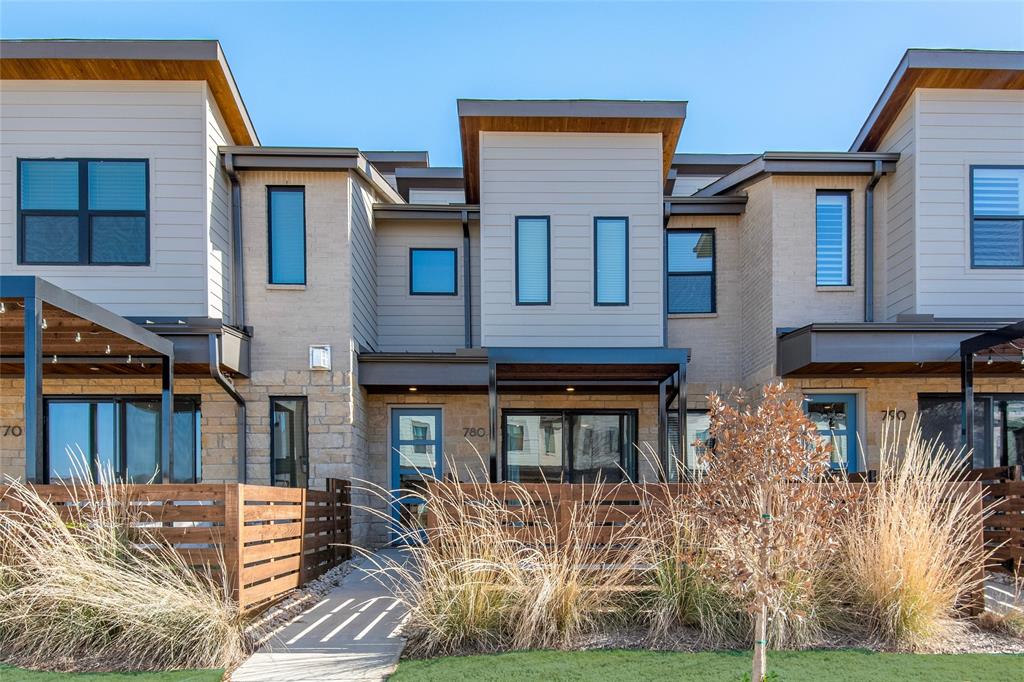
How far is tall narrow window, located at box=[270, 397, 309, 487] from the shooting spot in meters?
9.05

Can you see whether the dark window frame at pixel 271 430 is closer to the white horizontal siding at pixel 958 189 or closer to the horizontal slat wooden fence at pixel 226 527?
the horizontal slat wooden fence at pixel 226 527

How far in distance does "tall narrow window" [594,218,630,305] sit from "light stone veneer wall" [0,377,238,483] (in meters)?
5.16

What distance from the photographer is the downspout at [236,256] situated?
9.08m

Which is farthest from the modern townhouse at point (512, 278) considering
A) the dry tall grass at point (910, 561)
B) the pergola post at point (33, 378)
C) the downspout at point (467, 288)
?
the dry tall grass at point (910, 561)

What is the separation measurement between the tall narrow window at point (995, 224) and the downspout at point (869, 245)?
45.1 inches

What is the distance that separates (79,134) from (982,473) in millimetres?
10651

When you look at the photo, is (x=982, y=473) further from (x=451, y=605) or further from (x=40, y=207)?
(x=40, y=207)

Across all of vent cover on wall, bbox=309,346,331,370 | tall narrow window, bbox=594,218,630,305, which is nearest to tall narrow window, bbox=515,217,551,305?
tall narrow window, bbox=594,218,630,305

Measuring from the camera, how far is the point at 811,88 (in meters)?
9.81

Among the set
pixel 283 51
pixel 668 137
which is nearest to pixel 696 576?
pixel 668 137

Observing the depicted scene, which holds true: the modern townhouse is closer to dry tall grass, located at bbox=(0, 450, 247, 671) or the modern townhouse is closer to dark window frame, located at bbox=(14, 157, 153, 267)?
dark window frame, located at bbox=(14, 157, 153, 267)

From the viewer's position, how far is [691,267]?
1070 cm

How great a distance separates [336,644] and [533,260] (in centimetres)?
599

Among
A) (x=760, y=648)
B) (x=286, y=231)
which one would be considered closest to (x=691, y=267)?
(x=286, y=231)
